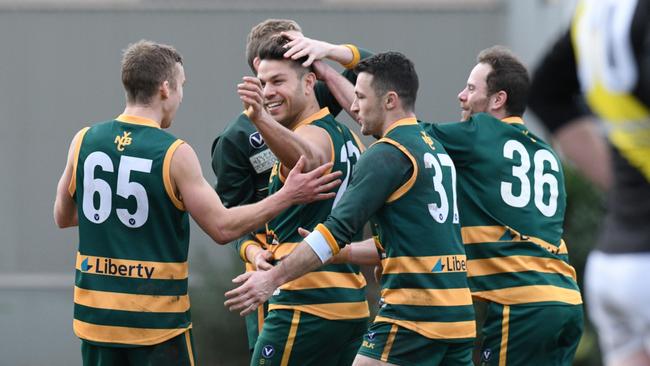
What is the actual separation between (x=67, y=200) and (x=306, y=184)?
129 centimetres

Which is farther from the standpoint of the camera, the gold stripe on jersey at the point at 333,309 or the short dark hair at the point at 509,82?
the short dark hair at the point at 509,82

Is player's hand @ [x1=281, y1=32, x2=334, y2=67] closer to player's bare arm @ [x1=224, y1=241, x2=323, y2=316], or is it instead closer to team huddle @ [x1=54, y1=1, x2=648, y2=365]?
team huddle @ [x1=54, y1=1, x2=648, y2=365]

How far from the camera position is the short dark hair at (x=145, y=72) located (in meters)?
6.10

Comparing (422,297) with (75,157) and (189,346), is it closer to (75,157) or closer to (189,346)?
(189,346)

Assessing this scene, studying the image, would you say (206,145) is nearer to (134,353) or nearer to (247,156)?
(247,156)

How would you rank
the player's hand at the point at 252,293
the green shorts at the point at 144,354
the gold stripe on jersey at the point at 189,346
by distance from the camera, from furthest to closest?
the gold stripe on jersey at the point at 189,346 < the green shorts at the point at 144,354 < the player's hand at the point at 252,293

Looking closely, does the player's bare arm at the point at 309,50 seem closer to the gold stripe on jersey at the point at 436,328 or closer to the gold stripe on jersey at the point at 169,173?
the gold stripe on jersey at the point at 169,173

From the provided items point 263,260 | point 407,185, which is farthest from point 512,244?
point 263,260

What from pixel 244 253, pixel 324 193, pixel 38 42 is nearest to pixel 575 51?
pixel 324 193

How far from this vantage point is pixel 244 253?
6973 millimetres

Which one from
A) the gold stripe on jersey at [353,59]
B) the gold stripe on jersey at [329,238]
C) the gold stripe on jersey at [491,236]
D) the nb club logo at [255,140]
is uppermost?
the gold stripe on jersey at [353,59]

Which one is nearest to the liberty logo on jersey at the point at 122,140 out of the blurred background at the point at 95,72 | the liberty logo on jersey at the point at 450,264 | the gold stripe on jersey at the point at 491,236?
the liberty logo on jersey at the point at 450,264

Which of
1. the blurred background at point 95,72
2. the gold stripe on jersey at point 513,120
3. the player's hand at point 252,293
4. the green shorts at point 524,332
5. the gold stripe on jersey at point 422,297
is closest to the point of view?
the player's hand at point 252,293

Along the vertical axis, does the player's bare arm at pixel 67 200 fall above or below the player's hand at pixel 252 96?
below
